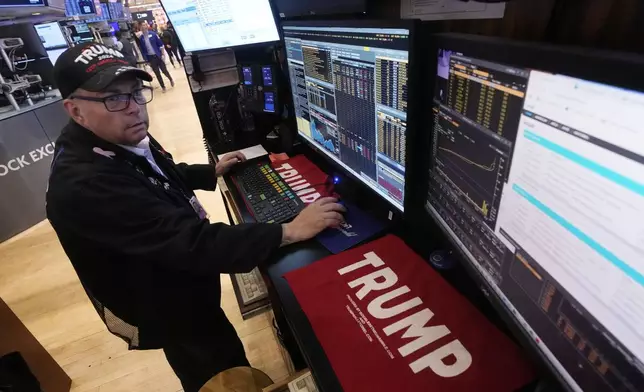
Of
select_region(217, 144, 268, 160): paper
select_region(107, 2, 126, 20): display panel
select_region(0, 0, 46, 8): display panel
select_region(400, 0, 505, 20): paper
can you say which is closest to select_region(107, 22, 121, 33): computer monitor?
select_region(107, 2, 126, 20): display panel

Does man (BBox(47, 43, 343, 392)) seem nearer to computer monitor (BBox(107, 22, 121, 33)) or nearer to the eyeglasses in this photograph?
the eyeglasses

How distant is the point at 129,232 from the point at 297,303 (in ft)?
1.61

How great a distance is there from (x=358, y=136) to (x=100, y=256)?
830mm

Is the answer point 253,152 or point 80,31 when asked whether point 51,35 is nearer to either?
point 80,31

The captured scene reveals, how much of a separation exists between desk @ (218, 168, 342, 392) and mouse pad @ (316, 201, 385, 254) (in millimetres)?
26

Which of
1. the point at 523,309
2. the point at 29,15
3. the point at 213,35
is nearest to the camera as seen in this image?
the point at 523,309

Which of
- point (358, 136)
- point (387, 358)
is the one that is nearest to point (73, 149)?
point (358, 136)

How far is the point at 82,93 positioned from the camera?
927 millimetres

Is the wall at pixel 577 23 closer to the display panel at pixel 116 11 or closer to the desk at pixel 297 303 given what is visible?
the desk at pixel 297 303

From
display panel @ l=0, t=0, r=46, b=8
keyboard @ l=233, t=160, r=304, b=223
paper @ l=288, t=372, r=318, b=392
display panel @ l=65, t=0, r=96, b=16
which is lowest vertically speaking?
paper @ l=288, t=372, r=318, b=392

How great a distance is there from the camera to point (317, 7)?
4.14ft

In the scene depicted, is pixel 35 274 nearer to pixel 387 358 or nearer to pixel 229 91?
pixel 229 91

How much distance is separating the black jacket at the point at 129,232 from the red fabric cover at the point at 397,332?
0.71ft

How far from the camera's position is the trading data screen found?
0.74 meters
